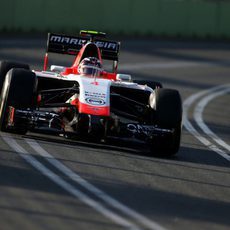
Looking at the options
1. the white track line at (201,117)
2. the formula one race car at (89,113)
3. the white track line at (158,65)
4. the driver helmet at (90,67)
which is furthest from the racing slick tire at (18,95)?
the white track line at (158,65)

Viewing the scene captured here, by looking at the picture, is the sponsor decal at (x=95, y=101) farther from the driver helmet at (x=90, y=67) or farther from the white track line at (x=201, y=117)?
the white track line at (x=201, y=117)

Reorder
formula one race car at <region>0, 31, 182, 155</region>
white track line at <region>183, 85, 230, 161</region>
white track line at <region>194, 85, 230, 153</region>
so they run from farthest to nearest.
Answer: white track line at <region>194, 85, 230, 153</region> → white track line at <region>183, 85, 230, 161</region> → formula one race car at <region>0, 31, 182, 155</region>

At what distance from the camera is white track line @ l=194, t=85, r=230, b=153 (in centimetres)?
1574

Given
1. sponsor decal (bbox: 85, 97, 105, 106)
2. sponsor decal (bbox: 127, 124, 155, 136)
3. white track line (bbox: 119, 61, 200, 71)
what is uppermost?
sponsor decal (bbox: 85, 97, 105, 106)

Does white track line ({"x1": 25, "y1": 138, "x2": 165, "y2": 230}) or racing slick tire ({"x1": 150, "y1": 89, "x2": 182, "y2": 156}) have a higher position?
racing slick tire ({"x1": 150, "y1": 89, "x2": 182, "y2": 156})

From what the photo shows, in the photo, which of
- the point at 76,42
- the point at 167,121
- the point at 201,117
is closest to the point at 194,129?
the point at 201,117

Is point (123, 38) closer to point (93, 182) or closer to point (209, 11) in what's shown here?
point (209, 11)

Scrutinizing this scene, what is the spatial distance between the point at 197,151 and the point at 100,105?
1.98 meters

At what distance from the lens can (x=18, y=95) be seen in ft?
42.6

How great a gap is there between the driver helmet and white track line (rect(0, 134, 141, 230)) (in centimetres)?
241

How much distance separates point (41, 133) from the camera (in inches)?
551

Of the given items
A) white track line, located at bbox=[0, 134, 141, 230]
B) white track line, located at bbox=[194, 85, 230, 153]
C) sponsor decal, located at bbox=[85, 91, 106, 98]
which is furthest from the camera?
white track line, located at bbox=[194, 85, 230, 153]

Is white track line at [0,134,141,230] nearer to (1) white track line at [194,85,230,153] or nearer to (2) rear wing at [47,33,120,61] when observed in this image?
(2) rear wing at [47,33,120,61]

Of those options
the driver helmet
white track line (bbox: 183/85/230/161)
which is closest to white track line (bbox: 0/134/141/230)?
the driver helmet
